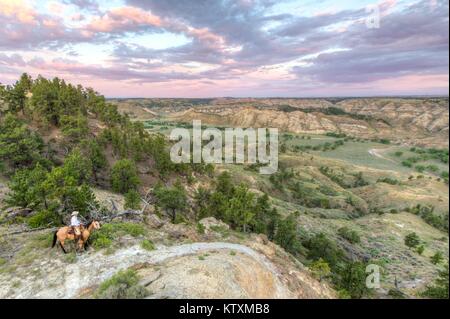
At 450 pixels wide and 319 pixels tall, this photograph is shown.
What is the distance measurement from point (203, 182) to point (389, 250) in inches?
1506

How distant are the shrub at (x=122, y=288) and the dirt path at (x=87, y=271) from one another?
5.12 feet

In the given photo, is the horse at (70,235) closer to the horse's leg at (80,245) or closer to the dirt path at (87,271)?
the horse's leg at (80,245)

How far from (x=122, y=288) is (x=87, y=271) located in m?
3.73

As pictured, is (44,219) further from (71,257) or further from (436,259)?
(436,259)

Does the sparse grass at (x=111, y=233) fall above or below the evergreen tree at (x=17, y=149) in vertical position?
below

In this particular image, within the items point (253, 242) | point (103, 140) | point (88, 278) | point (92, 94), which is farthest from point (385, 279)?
point (92, 94)

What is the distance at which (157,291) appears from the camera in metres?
13.5

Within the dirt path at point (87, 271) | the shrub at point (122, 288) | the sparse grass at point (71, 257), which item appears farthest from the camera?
the sparse grass at point (71, 257)

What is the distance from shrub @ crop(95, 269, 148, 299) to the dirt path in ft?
5.12

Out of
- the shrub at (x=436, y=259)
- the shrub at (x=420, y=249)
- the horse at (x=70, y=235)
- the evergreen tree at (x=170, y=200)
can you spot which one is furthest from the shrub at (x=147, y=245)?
the shrub at (x=420, y=249)

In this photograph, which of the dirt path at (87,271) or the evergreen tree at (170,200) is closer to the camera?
the dirt path at (87,271)

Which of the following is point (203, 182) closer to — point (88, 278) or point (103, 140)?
point (103, 140)

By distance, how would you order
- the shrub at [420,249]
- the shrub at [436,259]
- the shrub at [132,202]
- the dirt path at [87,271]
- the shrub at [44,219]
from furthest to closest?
the shrub at [420,249] < the shrub at [436,259] < the shrub at [132,202] < the shrub at [44,219] < the dirt path at [87,271]

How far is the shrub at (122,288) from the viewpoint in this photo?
12.8 m
